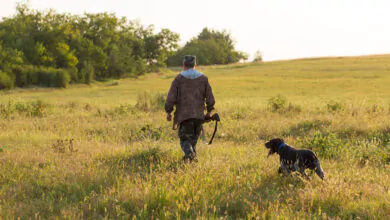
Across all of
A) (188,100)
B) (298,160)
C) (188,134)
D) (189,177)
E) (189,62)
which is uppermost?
(189,62)

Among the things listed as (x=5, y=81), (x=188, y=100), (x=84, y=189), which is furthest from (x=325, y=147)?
(x=5, y=81)

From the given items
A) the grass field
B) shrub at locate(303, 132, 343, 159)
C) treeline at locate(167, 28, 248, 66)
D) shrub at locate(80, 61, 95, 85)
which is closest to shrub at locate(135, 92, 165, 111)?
the grass field

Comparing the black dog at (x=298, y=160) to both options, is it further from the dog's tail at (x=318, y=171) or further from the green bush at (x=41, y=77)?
the green bush at (x=41, y=77)

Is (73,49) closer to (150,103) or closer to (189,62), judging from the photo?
(150,103)

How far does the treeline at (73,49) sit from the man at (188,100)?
132 ft

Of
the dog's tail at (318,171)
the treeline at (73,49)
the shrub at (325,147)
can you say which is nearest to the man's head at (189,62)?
the dog's tail at (318,171)

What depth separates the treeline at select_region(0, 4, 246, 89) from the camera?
148 ft

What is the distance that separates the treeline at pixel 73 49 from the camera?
44969mm

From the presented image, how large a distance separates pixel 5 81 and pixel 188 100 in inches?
1610

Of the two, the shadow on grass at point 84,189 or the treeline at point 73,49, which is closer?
the shadow on grass at point 84,189

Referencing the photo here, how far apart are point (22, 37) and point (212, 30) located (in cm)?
8326

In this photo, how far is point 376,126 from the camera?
1133 centimetres

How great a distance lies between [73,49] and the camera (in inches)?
2108

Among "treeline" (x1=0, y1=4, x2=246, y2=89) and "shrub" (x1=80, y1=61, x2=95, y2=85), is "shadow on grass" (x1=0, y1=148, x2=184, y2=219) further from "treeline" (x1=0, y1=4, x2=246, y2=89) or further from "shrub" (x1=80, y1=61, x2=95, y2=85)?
"shrub" (x1=80, y1=61, x2=95, y2=85)
